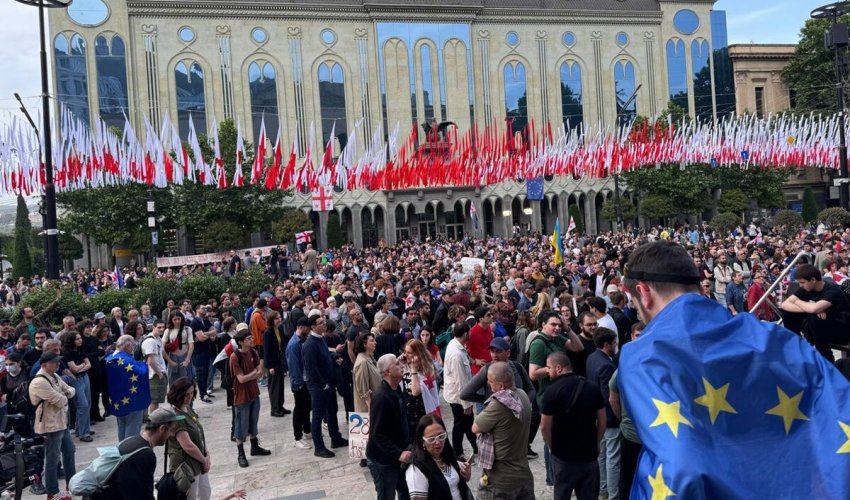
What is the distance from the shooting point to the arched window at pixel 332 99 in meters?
51.1

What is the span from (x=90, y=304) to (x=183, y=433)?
1315 cm

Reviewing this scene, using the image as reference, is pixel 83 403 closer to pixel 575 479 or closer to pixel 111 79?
pixel 575 479

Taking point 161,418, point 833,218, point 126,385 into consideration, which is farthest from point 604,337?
point 833,218

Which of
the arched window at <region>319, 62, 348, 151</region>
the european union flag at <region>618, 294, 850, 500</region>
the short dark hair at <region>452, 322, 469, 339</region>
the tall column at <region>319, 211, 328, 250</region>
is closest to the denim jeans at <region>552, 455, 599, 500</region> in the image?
the short dark hair at <region>452, 322, 469, 339</region>

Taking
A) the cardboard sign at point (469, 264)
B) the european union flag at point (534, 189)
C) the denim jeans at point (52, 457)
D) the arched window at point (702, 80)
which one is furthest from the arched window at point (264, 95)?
the denim jeans at point (52, 457)

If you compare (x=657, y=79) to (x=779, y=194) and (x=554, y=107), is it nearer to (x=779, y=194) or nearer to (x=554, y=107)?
(x=554, y=107)

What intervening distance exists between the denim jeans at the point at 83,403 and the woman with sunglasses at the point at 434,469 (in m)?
7.29

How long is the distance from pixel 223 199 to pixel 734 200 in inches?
1427

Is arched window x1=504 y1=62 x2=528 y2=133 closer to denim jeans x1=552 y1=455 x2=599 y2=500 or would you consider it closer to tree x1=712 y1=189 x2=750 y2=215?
tree x1=712 y1=189 x2=750 y2=215

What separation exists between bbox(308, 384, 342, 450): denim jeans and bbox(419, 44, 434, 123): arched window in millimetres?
44945

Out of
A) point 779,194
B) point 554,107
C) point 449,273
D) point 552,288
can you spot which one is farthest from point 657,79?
point 552,288

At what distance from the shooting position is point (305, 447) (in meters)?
9.44

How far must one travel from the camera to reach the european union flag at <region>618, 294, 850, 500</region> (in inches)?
82.7

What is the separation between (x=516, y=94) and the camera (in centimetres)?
5481
